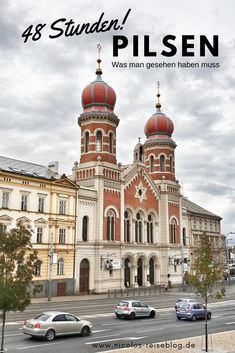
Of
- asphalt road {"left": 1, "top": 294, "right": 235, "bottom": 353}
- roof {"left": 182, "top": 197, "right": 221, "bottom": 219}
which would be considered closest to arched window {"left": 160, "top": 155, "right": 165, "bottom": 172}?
roof {"left": 182, "top": 197, "right": 221, "bottom": 219}

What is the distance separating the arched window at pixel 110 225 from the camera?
2250 inches

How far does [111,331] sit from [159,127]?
53.6 metres

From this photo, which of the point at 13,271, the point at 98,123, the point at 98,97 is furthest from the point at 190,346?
the point at 98,97

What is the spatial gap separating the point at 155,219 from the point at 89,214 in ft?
54.3

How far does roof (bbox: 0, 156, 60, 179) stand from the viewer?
47.4m

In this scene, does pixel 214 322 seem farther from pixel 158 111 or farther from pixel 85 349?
pixel 158 111

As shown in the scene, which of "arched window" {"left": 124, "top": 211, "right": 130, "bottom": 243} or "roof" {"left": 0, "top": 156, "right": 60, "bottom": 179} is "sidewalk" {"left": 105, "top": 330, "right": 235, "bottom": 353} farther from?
"arched window" {"left": 124, "top": 211, "right": 130, "bottom": 243}

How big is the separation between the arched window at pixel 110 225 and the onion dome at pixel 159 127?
21.7m

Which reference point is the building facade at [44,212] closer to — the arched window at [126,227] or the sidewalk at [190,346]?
the arched window at [126,227]

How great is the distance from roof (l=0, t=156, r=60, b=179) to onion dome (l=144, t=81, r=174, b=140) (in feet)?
83.1

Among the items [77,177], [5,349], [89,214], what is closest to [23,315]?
[5,349]

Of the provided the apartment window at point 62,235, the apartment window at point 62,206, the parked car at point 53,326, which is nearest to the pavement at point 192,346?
the parked car at point 53,326

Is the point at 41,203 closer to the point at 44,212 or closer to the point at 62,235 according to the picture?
the point at 44,212

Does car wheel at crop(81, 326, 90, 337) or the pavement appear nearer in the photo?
the pavement
